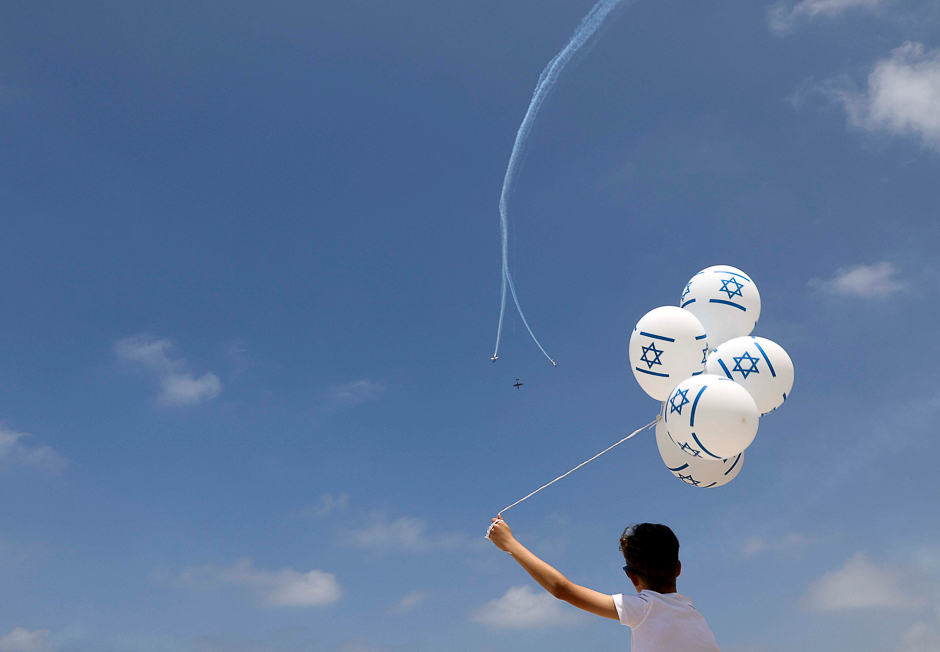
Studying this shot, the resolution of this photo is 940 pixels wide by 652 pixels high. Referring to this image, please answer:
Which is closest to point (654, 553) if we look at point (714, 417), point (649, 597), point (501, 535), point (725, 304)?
point (649, 597)

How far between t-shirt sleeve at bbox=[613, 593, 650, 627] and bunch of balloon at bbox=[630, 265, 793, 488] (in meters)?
3.91

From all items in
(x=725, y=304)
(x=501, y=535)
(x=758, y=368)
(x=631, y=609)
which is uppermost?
(x=725, y=304)

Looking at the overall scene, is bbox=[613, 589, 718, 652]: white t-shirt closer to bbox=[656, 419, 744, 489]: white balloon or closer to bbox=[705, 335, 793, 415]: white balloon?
bbox=[656, 419, 744, 489]: white balloon

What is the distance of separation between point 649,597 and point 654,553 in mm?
315

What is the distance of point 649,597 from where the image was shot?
5.07 metres

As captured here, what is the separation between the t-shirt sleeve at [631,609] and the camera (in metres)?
5.03

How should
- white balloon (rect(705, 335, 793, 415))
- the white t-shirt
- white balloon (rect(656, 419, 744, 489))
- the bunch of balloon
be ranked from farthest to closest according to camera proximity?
white balloon (rect(656, 419, 744, 489)), white balloon (rect(705, 335, 793, 415)), the bunch of balloon, the white t-shirt

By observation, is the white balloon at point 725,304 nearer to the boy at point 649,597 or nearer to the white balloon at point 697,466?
the white balloon at point 697,466

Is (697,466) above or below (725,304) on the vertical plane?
below

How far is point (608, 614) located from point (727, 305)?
6.33 meters

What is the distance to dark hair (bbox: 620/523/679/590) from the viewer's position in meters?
5.14

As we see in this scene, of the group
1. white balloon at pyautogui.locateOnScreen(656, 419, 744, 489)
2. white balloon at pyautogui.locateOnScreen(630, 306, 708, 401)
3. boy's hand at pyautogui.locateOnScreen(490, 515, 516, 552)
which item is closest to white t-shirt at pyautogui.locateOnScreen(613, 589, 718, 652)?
boy's hand at pyautogui.locateOnScreen(490, 515, 516, 552)

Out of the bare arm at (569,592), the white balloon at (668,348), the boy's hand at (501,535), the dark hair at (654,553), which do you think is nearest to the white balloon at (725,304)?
the white balloon at (668,348)

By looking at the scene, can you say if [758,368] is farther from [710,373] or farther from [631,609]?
[631,609]
